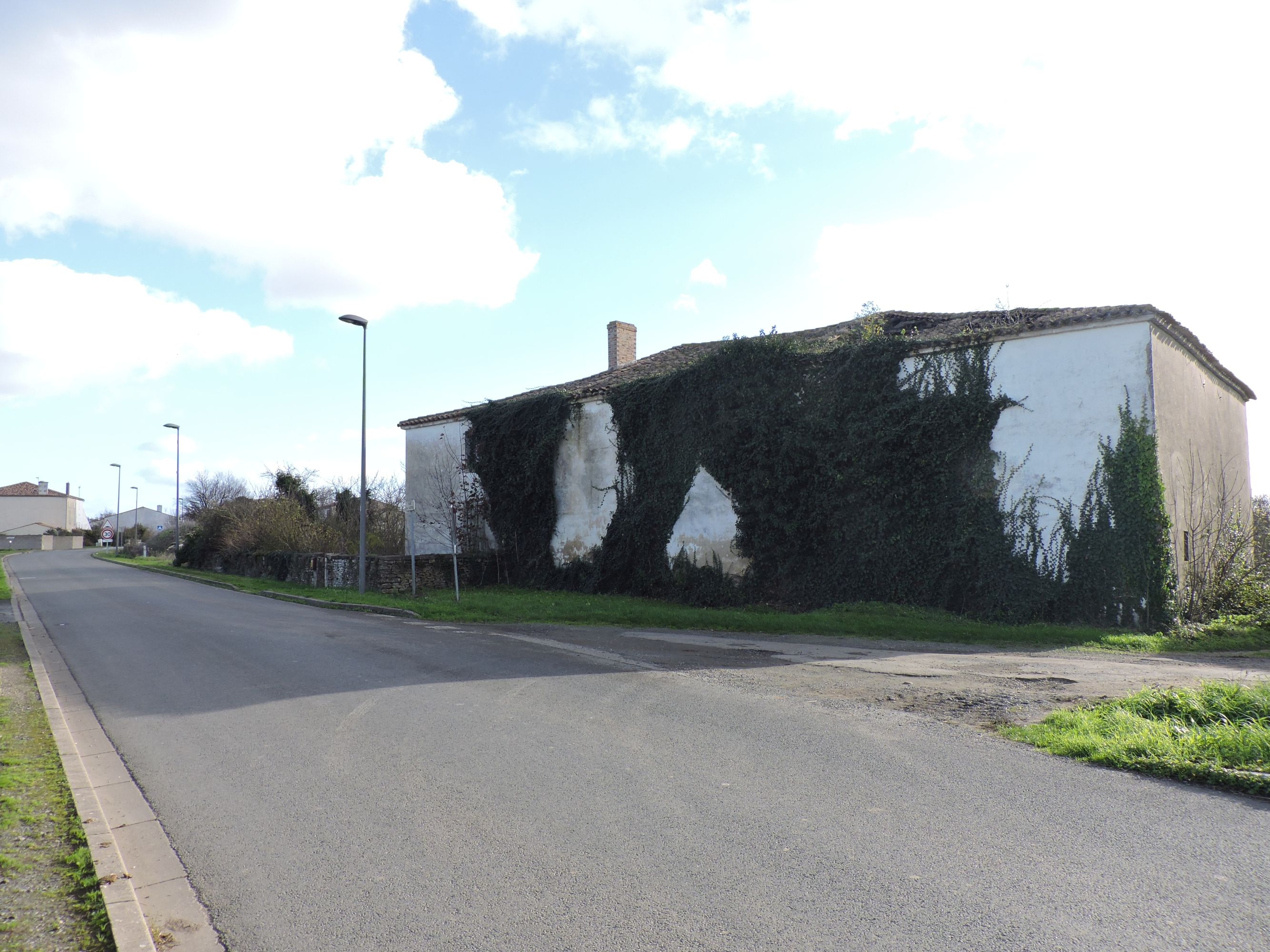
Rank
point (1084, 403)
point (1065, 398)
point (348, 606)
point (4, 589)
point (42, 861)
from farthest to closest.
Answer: point (4, 589), point (348, 606), point (1065, 398), point (1084, 403), point (42, 861)

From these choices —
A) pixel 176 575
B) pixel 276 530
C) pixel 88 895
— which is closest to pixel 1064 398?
pixel 88 895

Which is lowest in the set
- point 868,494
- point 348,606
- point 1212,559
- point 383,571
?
point 348,606

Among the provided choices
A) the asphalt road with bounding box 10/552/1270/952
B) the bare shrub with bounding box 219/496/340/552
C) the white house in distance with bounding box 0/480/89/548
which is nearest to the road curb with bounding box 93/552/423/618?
the bare shrub with bounding box 219/496/340/552

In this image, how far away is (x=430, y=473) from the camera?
27.9 m

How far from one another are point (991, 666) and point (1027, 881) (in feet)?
22.2

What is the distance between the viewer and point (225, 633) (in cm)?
1379

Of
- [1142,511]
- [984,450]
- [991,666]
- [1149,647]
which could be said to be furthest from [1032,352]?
[991,666]

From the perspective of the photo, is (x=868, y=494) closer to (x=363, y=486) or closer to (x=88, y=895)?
(x=363, y=486)

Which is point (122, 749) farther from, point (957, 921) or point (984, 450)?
point (984, 450)

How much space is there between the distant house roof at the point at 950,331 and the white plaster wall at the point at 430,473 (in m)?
0.71

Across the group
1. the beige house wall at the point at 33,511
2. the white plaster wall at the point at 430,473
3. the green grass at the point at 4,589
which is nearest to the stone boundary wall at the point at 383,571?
the white plaster wall at the point at 430,473

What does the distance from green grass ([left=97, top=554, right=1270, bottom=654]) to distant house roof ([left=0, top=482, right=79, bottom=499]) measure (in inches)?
4338

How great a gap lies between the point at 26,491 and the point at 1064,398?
127 meters

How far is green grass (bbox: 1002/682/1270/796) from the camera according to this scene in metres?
5.46
